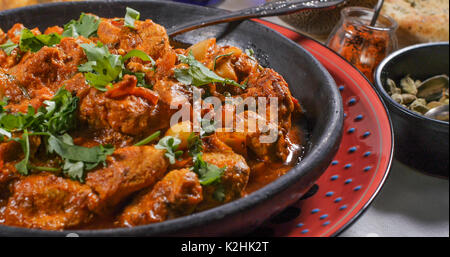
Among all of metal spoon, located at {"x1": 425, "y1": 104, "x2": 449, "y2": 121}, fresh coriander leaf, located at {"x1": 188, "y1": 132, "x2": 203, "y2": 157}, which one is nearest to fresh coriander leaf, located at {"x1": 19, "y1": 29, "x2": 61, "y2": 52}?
fresh coriander leaf, located at {"x1": 188, "y1": 132, "x2": 203, "y2": 157}

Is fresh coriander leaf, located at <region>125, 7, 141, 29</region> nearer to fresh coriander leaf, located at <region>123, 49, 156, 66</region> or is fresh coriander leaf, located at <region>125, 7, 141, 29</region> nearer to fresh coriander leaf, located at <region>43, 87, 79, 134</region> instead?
fresh coriander leaf, located at <region>123, 49, 156, 66</region>

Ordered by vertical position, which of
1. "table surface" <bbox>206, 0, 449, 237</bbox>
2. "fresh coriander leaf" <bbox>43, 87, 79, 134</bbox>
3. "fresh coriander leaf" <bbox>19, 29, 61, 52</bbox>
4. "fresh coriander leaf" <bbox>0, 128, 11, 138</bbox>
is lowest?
"table surface" <bbox>206, 0, 449, 237</bbox>

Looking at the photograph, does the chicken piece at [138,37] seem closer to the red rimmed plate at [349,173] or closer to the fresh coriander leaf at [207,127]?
the fresh coriander leaf at [207,127]

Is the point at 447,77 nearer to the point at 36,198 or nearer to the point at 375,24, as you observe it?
the point at 375,24

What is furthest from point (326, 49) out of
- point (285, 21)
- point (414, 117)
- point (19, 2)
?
point (19, 2)

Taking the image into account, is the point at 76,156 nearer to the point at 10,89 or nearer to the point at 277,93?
the point at 10,89

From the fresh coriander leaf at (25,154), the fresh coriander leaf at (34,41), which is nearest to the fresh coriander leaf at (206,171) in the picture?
the fresh coriander leaf at (25,154)
